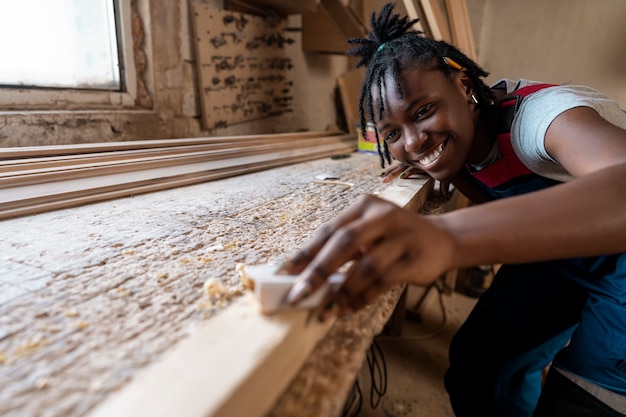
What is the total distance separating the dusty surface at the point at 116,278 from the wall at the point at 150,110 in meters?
0.70

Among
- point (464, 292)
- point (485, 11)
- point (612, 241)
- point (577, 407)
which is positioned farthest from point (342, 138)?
point (612, 241)

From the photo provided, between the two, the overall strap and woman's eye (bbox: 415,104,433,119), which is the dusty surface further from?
the overall strap

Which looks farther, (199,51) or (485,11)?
(485,11)

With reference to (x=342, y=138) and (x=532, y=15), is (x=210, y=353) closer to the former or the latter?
(x=342, y=138)

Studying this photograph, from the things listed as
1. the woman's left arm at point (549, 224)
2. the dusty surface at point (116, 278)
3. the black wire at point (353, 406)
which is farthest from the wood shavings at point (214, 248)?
the black wire at point (353, 406)

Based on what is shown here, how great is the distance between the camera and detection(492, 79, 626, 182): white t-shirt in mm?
770

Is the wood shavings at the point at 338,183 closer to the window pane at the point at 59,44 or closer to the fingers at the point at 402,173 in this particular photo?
the fingers at the point at 402,173

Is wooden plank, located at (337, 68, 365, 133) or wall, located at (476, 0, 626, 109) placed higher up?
wall, located at (476, 0, 626, 109)

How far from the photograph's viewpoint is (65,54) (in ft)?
5.16

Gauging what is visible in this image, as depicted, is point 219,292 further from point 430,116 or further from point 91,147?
point 91,147

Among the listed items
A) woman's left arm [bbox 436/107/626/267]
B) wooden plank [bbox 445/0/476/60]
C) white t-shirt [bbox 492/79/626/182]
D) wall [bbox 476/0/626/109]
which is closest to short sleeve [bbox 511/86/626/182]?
white t-shirt [bbox 492/79/626/182]

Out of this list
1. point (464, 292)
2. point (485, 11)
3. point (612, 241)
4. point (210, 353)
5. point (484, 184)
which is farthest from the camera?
point (485, 11)

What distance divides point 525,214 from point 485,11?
3457mm

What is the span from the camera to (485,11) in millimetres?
3191
